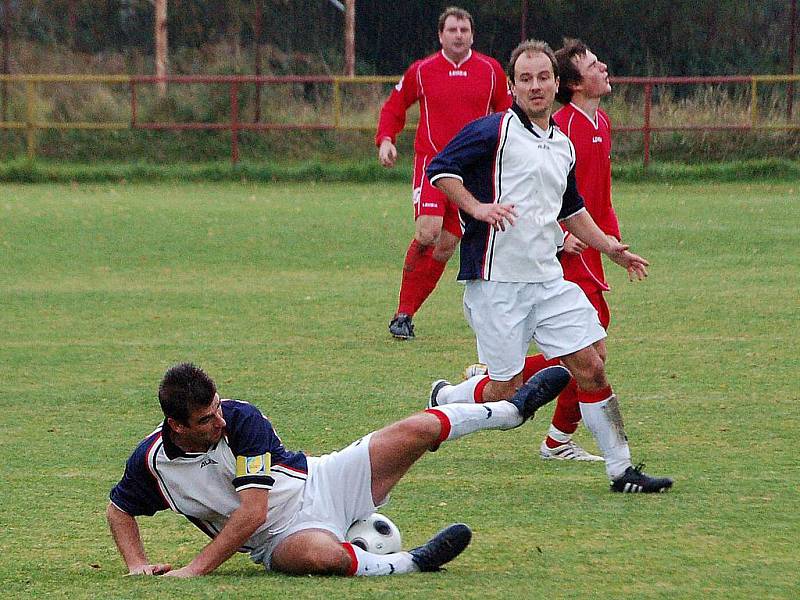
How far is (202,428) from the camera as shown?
4.71m

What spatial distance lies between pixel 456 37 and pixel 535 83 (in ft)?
15.7

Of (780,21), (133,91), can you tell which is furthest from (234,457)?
(780,21)

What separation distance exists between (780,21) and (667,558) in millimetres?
25453

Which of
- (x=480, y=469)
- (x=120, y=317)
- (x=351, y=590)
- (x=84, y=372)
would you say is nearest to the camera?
(x=351, y=590)

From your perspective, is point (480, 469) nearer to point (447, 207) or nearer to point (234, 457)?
point (234, 457)

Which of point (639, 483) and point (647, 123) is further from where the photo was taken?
point (647, 123)

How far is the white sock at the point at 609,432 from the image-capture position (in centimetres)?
612

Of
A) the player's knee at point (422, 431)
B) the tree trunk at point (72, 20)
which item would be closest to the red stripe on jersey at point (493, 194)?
the player's knee at point (422, 431)

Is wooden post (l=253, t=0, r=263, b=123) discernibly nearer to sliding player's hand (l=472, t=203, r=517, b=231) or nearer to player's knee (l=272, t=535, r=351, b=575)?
sliding player's hand (l=472, t=203, r=517, b=231)

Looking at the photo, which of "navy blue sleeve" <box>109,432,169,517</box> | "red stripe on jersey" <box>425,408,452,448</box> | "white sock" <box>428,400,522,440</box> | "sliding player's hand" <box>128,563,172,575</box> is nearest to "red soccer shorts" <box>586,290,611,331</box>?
"white sock" <box>428,400,522,440</box>

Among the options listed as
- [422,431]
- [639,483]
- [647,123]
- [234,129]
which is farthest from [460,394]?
[234,129]

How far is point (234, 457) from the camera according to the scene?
193 inches

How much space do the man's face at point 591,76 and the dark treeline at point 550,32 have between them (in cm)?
2194

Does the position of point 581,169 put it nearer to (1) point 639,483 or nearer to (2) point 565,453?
(2) point 565,453
